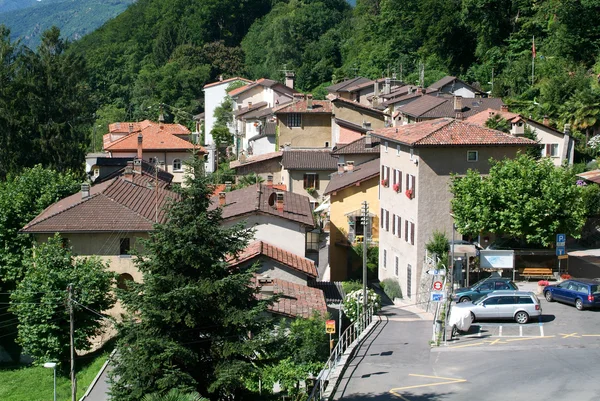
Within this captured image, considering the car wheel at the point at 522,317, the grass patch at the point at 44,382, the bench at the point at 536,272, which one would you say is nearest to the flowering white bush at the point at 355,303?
the car wheel at the point at 522,317

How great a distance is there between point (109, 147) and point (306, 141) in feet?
52.1

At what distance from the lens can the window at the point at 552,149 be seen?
54.5m

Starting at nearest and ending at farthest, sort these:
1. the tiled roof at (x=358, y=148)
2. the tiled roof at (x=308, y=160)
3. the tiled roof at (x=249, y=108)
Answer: the tiled roof at (x=358, y=148), the tiled roof at (x=308, y=160), the tiled roof at (x=249, y=108)

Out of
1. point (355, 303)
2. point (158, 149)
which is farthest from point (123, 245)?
point (158, 149)

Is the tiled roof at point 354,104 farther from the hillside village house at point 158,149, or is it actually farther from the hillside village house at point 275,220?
the hillside village house at point 275,220

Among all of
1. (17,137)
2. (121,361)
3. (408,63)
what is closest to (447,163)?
(121,361)

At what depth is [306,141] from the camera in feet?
230

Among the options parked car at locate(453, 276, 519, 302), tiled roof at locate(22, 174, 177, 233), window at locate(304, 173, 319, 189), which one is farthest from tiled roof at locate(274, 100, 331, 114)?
parked car at locate(453, 276, 519, 302)

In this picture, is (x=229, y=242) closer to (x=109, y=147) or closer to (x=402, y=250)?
(x=402, y=250)

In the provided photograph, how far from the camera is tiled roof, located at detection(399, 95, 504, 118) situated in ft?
203

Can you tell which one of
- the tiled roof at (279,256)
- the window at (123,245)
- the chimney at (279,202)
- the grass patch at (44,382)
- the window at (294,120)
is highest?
the window at (294,120)

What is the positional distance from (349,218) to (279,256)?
15.3 meters

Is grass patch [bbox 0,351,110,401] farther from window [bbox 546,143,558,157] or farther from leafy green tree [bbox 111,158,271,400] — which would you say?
window [bbox 546,143,558,157]

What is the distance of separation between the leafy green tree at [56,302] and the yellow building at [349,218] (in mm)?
18180
